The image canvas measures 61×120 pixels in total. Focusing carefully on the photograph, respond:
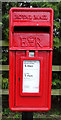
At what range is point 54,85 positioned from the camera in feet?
10.3

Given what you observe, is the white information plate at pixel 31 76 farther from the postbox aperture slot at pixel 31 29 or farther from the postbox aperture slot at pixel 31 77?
the postbox aperture slot at pixel 31 29

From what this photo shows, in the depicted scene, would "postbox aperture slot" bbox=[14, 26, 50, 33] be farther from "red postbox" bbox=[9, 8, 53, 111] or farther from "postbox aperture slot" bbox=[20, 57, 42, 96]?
"postbox aperture slot" bbox=[20, 57, 42, 96]

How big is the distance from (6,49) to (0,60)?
0.35m

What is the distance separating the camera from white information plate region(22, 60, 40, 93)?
165 cm

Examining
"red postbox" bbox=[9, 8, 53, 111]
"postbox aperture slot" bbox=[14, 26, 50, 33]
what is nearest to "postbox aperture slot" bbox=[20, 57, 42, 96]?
"red postbox" bbox=[9, 8, 53, 111]

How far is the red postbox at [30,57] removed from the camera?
1.61 m

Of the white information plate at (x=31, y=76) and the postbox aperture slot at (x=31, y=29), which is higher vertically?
the postbox aperture slot at (x=31, y=29)

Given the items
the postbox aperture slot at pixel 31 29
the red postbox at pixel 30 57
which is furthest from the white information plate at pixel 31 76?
the postbox aperture slot at pixel 31 29

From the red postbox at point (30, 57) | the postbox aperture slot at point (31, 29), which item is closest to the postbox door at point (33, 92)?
the red postbox at point (30, 57)

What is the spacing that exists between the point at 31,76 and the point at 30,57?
21cm

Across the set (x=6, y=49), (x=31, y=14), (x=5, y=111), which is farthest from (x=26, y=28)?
(x=5, y=111)

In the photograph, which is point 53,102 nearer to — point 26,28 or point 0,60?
point 0,60

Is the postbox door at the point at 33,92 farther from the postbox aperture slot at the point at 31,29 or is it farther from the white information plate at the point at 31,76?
the postbox aperture slot at the point at 31,29

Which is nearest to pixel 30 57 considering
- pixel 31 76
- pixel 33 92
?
pixel 31 76
